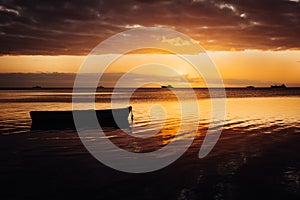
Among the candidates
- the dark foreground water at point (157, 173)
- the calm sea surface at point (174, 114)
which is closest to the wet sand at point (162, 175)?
the dark foreground water at point (157, 173)

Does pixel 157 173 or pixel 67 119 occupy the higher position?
pixel 67 119

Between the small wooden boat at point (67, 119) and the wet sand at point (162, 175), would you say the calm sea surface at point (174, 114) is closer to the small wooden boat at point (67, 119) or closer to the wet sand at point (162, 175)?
the small wooden boat at point (67, 119)

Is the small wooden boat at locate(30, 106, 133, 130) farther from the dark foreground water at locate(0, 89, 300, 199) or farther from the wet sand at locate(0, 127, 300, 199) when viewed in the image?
the wet sand at locate(0, 127, 300, 199)

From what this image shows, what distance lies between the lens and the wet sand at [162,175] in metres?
11.9

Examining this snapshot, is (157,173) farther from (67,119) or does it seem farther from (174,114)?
(174,114)

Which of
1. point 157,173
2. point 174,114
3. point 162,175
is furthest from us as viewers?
point 174,114

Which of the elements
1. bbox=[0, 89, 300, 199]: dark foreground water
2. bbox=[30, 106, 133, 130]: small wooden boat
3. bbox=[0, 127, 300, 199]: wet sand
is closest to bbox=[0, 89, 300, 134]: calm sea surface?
bbox=[30, 106, 133, 130]: small wooden boat

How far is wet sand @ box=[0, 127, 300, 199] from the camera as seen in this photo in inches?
469

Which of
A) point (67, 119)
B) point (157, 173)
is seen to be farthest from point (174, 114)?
point (157, 173)

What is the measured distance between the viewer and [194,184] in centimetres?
1305

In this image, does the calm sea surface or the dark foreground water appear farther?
the calm sea surface

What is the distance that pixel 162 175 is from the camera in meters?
14.6

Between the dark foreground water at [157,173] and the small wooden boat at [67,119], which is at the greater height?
the small wooden boat at [67,119]

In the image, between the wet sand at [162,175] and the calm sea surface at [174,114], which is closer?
the wet sand at [162,175]
